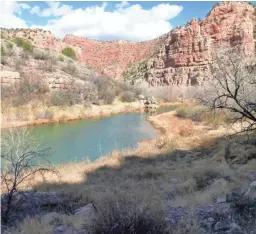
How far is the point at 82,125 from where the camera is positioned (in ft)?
90.9

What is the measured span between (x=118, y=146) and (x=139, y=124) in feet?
30.9

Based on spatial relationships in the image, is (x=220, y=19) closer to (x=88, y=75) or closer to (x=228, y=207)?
(x=88, y=75)

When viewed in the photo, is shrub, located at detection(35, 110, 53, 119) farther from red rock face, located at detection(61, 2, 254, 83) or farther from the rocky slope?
the rocky slope

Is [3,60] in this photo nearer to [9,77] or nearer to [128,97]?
[9,77]

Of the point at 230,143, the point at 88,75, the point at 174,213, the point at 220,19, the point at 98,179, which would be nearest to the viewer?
the point at 174,213

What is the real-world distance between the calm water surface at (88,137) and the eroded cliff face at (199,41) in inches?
1369

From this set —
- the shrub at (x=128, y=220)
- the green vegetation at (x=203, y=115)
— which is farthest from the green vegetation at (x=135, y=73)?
the shrub at (x=128, y=220)

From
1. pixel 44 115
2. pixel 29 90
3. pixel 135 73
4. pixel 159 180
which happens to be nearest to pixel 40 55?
pixel 29 90

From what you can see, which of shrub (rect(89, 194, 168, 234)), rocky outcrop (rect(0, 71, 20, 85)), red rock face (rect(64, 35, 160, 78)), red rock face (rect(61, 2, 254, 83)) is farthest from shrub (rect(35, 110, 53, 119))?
red rock face (rect(64, 35, 160, 78))

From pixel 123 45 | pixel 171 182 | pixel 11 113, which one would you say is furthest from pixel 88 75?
pixel 123 45

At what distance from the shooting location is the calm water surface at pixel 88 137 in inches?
684

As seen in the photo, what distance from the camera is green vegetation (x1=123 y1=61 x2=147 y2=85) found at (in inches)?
2790

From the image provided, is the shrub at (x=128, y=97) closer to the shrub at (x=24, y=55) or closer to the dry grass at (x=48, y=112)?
the dry grass at (x=48, y=112)

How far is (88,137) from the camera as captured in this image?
71.8 ft
